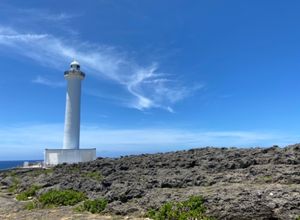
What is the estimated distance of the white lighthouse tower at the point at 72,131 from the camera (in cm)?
4275

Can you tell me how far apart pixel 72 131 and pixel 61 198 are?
30.4 m

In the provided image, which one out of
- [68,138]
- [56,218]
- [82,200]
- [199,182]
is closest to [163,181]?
[199,182]

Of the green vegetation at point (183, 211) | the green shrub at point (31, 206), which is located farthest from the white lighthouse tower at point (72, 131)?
the green vegetation at point (183, 211)

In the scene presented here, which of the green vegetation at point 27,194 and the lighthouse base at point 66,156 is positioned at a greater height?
the lighthouse base at point 66,156

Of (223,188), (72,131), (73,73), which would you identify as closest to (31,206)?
(223,188)

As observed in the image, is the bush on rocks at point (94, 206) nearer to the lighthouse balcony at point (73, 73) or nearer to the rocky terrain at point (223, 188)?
the rocky terrain at point (223, 188)

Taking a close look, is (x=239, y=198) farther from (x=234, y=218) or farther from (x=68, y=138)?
(x=68, y=138)

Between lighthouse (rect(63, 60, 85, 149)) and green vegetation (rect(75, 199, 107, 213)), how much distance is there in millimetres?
31544

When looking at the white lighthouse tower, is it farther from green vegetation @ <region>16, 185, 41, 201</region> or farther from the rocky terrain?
green vegetation @ <region>16, 185, 41, 201</region>

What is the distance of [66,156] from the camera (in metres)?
42.6

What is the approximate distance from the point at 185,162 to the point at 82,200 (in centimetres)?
800

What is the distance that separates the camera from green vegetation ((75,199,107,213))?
13.4 meters

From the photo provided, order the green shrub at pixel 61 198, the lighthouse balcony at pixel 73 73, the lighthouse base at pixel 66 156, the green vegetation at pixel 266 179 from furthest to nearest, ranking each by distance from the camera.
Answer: the lighthouse balcony at pixel 73 73 < the lighthouse base at pixel 66 156 < the green shrub at pixel 61 198 < the green vegetation at pixel 266 179

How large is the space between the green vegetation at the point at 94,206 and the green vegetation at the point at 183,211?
7.18 feet
